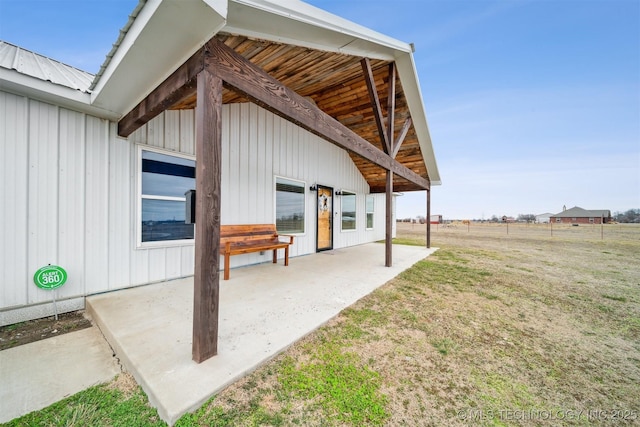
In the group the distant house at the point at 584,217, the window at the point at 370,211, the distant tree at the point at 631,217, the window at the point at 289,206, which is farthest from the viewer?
the distant house at the point at 584,217

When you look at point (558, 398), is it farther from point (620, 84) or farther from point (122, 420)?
point (620, 84)

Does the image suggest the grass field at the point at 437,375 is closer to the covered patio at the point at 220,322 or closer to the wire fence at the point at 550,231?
the covered patio at the point at 220,322

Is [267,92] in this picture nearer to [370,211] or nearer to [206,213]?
[206,213]

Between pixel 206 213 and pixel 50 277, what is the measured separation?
8.28 ft

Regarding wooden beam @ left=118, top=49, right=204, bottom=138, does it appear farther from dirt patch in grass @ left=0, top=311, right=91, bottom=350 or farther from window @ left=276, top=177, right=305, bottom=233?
window @ left=276, top=177, right=305, bottom=233

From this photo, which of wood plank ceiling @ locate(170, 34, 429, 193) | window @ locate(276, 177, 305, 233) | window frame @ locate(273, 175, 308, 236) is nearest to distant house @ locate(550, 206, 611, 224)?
wood plank ceiling @ locate(170, 34, 429, 193)

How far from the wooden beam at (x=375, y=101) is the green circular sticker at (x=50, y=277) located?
5269mm

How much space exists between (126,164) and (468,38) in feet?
57.7

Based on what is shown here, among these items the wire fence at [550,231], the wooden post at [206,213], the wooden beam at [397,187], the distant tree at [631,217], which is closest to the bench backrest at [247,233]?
the wooden post at [206,213]

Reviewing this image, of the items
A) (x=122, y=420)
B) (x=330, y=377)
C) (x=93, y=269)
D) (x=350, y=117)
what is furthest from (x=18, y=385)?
(x=350, y=117)

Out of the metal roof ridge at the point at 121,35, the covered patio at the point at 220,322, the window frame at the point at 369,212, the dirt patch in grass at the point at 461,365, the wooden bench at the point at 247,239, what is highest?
the metal roof ridge at the point at 121,35

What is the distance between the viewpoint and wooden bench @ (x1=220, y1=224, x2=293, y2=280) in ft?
13.4

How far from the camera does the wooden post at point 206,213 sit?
5.63ft

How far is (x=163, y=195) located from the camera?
3.69 meters
